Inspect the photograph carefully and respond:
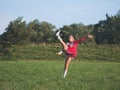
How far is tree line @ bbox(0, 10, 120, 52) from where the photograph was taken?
3632 inches

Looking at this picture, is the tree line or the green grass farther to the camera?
the tree line

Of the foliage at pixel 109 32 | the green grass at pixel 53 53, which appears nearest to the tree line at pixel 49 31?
the foliage at pixel 109 32

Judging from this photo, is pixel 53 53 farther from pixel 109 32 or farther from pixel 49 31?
pixel 49 31

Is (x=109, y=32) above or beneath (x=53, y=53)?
above

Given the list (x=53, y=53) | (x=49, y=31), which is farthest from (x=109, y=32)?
(x=53, y=53)

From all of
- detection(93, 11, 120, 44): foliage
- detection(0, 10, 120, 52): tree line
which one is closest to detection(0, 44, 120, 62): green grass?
detection(0, 10, 120, 52): tree line

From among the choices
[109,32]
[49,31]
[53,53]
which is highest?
[49,31]

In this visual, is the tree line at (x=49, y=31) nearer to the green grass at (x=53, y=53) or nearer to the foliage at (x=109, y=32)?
the foliage at (x=109, y=32)

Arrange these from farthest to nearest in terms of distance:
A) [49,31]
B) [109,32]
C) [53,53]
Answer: [49,31] → [109,32] → [53,53]

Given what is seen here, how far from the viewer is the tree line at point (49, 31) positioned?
9225 centimetres

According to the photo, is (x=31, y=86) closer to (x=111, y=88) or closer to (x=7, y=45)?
(x=111, y=88)

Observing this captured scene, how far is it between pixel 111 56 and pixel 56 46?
486 inches

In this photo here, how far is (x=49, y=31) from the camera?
134 metres

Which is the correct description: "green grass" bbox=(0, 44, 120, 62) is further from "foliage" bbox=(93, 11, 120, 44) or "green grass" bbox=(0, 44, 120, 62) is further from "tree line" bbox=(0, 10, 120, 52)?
"foliage" bbox=(93, 11, 120, 44)
